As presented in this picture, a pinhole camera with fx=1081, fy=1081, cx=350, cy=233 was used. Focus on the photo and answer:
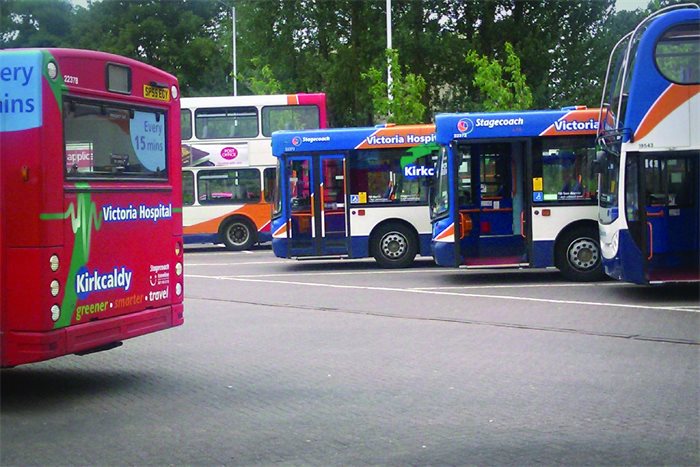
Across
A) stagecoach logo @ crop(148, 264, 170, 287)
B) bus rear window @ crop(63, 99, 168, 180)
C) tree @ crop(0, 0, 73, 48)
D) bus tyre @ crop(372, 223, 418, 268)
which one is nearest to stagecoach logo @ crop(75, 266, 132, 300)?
stagecoach logo @ crop(148, 264, 170, 287)

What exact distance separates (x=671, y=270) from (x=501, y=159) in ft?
15.0

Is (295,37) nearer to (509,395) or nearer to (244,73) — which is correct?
(244,73)

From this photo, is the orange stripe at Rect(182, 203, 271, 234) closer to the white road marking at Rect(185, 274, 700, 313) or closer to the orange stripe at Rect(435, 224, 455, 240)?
the white road marking at Rect(185, 274, 700, 313)

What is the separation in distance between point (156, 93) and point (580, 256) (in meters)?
10.7

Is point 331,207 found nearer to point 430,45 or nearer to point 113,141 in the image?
point 113,141

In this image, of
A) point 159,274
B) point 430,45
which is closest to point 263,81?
point 430,45

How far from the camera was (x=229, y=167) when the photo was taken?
30.4 metres

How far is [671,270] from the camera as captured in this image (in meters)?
16.0

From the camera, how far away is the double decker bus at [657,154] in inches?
617

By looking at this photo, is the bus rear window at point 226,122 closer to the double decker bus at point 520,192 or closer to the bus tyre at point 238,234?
the bus tyre at point 238,234

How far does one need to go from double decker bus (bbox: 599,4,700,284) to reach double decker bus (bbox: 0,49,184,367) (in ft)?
25.3

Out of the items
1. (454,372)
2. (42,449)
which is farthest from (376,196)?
(42,449)

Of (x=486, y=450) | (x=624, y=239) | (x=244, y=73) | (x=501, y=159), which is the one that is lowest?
(x=486, y=450)

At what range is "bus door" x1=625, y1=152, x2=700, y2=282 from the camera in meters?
15.9
